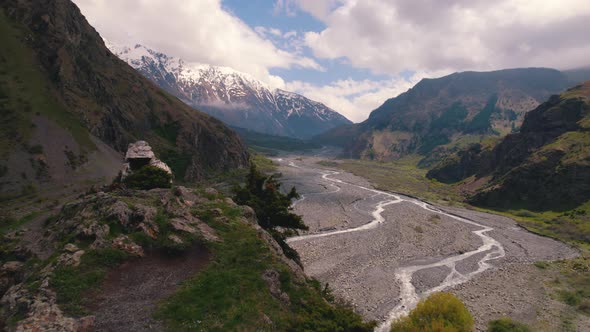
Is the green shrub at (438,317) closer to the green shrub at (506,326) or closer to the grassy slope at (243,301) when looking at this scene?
the grassy slope at (243,301)

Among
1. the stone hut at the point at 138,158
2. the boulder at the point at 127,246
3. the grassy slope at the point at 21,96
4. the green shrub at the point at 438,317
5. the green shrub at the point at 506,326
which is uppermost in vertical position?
the grassy slope at the point at 21,96

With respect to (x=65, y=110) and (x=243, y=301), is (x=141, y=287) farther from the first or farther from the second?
(x=65, y=110)

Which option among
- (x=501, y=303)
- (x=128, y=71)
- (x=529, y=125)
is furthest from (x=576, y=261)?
(x=128, y=71)

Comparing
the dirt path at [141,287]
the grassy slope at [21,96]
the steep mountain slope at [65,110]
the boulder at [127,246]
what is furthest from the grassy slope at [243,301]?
the grassy slope at [21,96]

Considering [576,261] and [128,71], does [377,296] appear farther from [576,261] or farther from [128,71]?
[128,71]

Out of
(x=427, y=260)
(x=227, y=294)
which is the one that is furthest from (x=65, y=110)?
(x=427, y=260)

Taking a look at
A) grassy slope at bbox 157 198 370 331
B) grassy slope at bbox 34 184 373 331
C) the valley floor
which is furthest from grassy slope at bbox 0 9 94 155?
grassy slope at bbox 157 198 370 331
